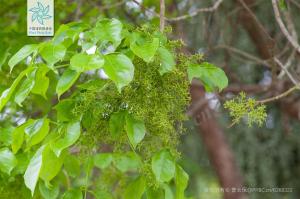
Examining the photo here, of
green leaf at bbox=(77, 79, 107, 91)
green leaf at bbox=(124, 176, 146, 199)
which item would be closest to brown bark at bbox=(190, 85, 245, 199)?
green leaf at bbox=(124, 176, 146, 199)

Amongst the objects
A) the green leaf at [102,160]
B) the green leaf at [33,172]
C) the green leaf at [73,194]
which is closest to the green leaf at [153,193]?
the green leaf at [73,194]

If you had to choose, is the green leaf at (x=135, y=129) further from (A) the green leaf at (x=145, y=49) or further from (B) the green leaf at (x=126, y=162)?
(B) the green leaf at (x=126, y=162)

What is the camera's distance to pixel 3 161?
3.51 feet

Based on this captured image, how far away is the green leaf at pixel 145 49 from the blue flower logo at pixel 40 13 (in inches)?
15.6

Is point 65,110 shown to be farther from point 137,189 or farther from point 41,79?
point 137,189

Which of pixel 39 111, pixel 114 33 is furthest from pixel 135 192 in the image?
pixel 39 111

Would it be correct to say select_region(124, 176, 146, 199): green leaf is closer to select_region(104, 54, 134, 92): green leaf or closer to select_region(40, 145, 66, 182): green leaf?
select_region(40, 145, 66, 182): green leaf

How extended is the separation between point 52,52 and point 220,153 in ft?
6.57

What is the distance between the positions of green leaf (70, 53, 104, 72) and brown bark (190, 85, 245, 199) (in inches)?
70.5

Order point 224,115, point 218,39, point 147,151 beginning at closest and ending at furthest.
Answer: point 147,151
point 218,39
point 224,115

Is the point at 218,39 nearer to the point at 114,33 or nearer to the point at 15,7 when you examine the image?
the point at 15,7

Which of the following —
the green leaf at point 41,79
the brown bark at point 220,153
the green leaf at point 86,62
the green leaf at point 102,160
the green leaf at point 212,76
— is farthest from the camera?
the brown bark at point 220,153

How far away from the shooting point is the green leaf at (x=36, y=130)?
996 millimetres

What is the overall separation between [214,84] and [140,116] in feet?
0.72
